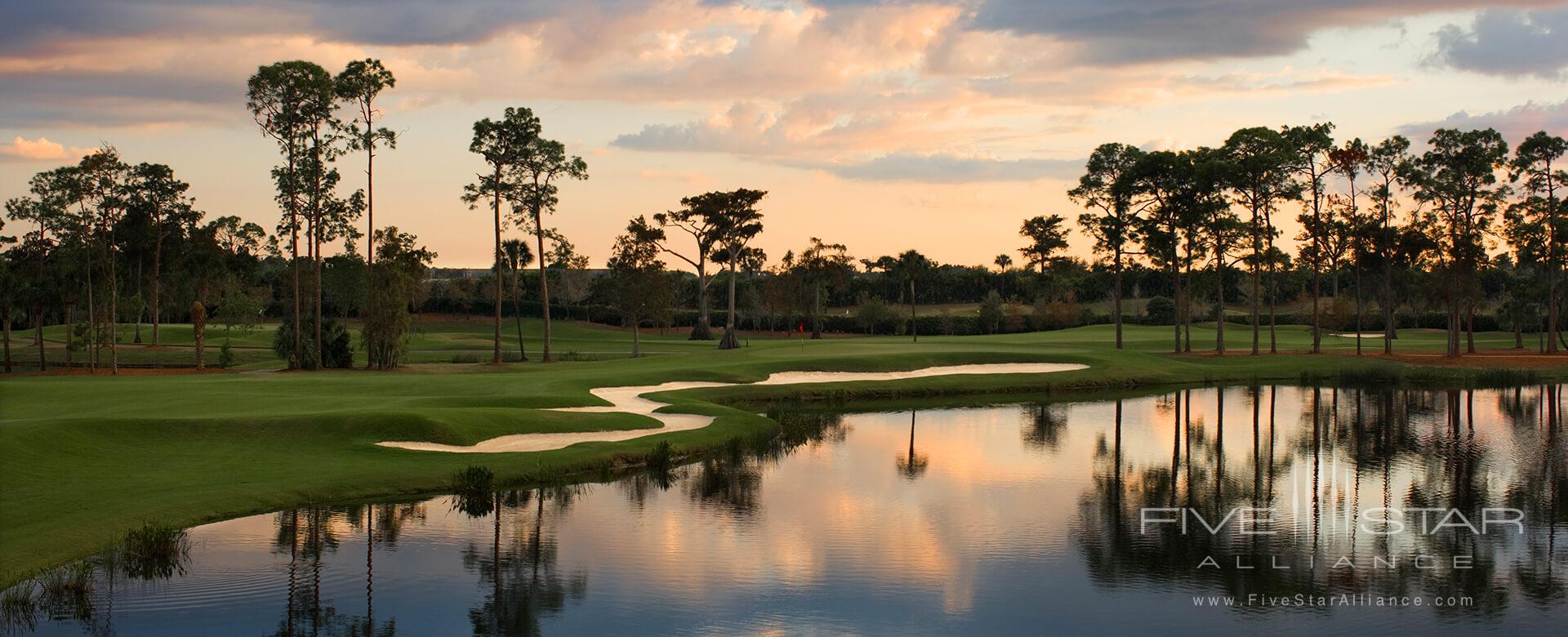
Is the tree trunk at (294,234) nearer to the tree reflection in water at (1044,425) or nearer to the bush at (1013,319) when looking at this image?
the tree reflection in water at (1044,425)

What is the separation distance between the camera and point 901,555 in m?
19.6

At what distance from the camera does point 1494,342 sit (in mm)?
84625

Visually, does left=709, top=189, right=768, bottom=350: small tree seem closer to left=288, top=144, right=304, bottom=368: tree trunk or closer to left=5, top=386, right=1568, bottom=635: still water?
left=288, top=144, right=304, bottom=368: tree trunk

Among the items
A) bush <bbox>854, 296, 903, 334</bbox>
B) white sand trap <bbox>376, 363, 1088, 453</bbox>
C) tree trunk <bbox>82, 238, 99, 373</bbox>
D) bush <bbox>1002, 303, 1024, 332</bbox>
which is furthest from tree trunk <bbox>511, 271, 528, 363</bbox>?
bush <bbox>1002, 303, 1024, 332</bbox>

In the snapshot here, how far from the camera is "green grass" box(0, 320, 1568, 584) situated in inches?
838

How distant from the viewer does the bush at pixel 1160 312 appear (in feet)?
372

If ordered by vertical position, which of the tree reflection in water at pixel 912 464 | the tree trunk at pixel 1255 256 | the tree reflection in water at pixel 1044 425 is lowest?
the tree reflection in water at pixel 912 464

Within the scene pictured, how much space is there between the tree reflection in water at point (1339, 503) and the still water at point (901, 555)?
0.08 m

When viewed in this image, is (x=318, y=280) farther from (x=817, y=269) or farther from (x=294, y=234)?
(x=817, y=269)

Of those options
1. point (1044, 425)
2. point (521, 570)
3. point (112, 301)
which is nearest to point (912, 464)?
point (1044, 425)

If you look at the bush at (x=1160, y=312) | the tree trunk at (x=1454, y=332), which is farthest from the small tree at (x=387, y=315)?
the bush at (x=1160, y=312)

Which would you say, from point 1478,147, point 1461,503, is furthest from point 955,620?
point 1478,147

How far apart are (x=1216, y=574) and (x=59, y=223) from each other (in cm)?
6930

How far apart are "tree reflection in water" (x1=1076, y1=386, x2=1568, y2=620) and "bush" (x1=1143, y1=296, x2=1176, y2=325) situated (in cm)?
7176
